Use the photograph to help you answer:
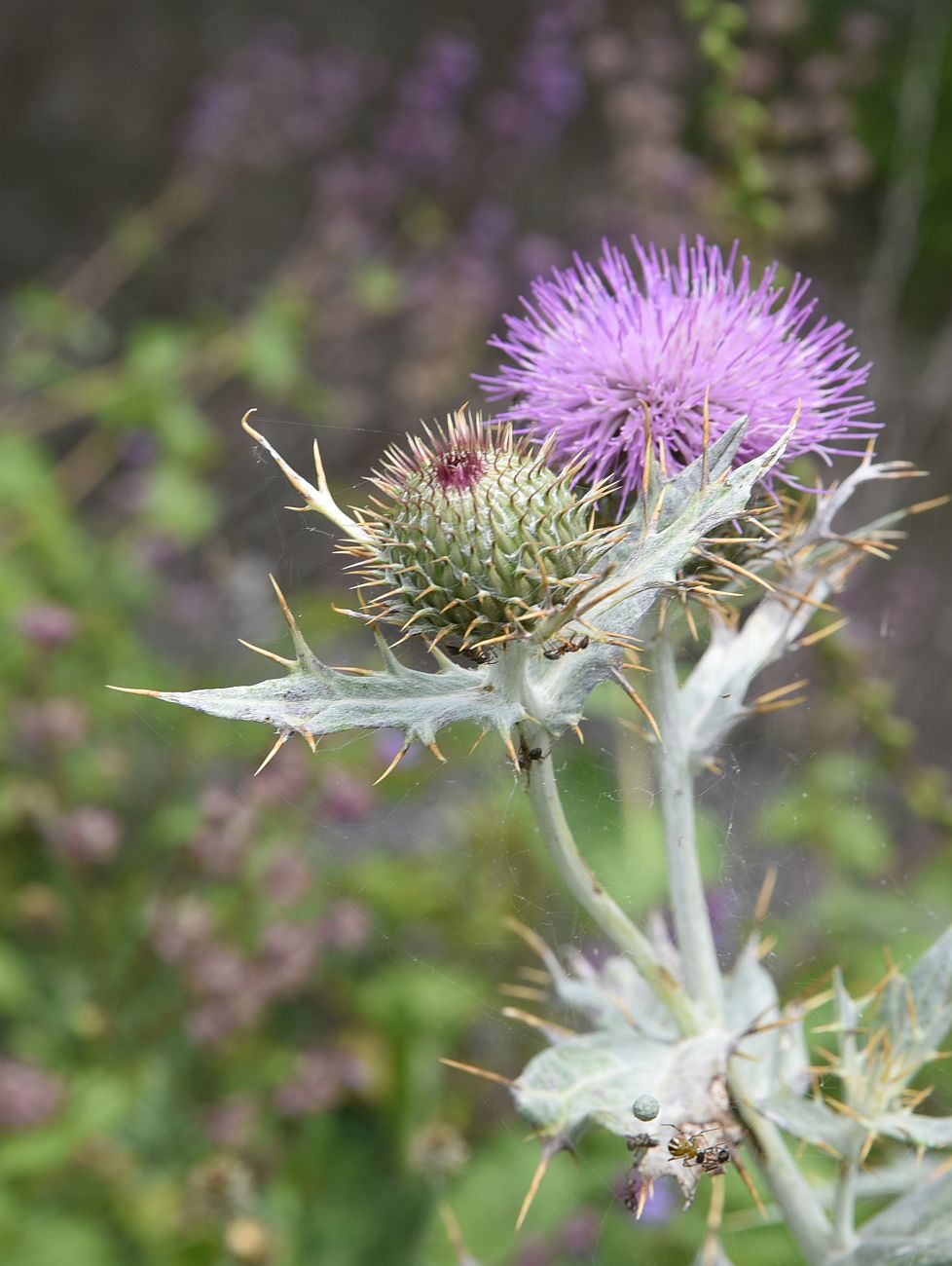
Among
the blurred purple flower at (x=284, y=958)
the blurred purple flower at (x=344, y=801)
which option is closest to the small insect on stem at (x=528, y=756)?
the blurred purple flower at (x=344, y=801)

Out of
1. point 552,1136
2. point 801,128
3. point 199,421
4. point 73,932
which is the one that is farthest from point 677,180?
point 552,1136

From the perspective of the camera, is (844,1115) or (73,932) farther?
(73,932)

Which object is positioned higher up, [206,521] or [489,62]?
[489,62]

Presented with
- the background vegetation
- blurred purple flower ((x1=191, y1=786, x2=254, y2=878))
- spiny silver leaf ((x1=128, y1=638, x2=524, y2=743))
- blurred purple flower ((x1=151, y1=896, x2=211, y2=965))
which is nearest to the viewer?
spiny silver leaf ((x1=128, y1=638, x2=524, y2=743))

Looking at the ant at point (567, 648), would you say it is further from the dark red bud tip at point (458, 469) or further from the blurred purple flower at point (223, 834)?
the blurred purple flower at point (223, 834)

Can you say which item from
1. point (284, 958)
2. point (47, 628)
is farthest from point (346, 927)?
point (47, 628)

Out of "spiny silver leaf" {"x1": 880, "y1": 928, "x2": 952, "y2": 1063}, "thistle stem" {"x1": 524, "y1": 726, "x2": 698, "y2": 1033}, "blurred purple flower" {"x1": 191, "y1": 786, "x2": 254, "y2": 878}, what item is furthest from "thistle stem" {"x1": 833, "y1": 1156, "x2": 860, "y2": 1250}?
"blurred purple flower" {"x1": 191, "y1": 786, "x2": 254, "y2": 878}

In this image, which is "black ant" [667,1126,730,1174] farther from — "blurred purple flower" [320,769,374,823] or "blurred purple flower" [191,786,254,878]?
"blurred purple flower" [191,786,254,878]

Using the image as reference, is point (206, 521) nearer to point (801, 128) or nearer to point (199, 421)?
point (199, 421)

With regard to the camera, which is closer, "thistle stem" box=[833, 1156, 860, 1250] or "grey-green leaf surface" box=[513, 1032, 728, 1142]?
"grey-green leaf surface" box=[513, 1032, 728, 1142]
